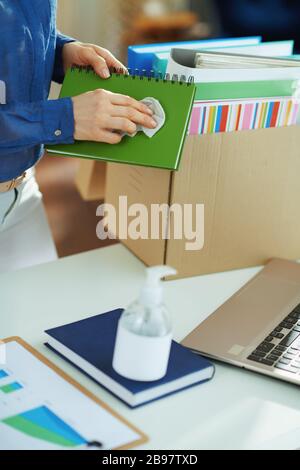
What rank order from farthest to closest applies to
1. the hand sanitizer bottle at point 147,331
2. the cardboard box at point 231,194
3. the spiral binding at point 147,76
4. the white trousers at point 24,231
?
1. the white trousers at point 24,231
2. the cardboard box at point 231,194
3. the spiral binding at point 147,76
4. the hand sanitizer bottle at point 147,331

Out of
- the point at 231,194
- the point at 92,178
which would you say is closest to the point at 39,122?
the point at 231,194

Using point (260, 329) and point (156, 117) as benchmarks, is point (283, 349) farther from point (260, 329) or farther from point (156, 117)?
point (156, 117)

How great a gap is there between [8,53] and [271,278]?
608 millimetres

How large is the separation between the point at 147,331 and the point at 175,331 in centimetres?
25

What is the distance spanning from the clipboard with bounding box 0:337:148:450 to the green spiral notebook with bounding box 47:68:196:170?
0.31 meters

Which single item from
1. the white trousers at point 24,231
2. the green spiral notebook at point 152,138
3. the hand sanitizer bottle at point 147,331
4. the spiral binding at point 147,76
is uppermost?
the spiral binding at point 147,76

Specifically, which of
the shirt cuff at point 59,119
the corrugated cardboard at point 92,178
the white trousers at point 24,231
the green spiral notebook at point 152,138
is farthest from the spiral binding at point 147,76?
the corrugated cardboard at point 92,178

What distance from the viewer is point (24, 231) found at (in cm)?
157

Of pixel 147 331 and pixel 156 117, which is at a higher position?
pixel 156 117

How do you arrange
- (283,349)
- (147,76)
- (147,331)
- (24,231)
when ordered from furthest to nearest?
(24,231) < (147,76) < (283,349) < (147,331)

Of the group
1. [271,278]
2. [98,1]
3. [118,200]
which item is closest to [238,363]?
[271,278]

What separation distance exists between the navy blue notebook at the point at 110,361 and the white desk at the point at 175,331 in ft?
0.05

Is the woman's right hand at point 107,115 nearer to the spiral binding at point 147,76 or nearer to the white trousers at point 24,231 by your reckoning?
the spiral binding at point 147,76

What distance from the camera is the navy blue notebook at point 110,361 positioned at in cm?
97
